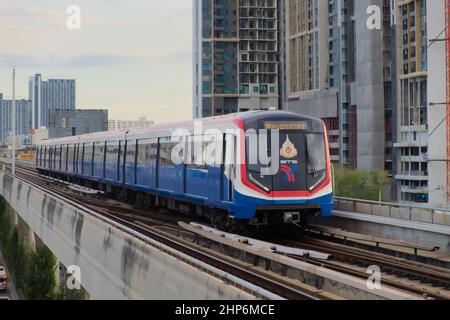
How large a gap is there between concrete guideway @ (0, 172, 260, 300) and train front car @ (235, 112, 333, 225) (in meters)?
3.11

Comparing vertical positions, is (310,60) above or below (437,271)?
above

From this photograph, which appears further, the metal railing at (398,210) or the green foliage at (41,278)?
the green foliage at (41,278)

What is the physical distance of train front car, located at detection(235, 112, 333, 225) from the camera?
1738cm

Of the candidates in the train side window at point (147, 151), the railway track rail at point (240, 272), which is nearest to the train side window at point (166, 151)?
the train side window at point (147, 151)

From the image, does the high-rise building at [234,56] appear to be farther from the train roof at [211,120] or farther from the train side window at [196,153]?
the train side window at [196,153]

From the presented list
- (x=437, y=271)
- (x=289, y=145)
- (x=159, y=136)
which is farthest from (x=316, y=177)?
(x=159, y=136)

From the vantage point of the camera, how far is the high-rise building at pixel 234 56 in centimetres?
11994

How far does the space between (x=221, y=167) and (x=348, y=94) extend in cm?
7696

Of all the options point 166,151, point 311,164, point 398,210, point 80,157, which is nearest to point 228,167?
point 311,164

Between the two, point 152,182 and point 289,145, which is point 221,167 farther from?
point 152,182

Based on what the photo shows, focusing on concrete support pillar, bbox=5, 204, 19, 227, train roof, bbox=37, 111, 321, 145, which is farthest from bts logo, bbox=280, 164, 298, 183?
concrete support pillar, bbox=5, 204, 19, 227

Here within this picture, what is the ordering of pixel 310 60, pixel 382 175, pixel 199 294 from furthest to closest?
pixel 310 60 < pixel 382 175 < pixel 199 294

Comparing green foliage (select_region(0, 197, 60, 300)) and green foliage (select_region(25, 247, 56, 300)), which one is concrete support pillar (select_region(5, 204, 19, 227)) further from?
green foliage (select_region(25, 247, 56, 300))
